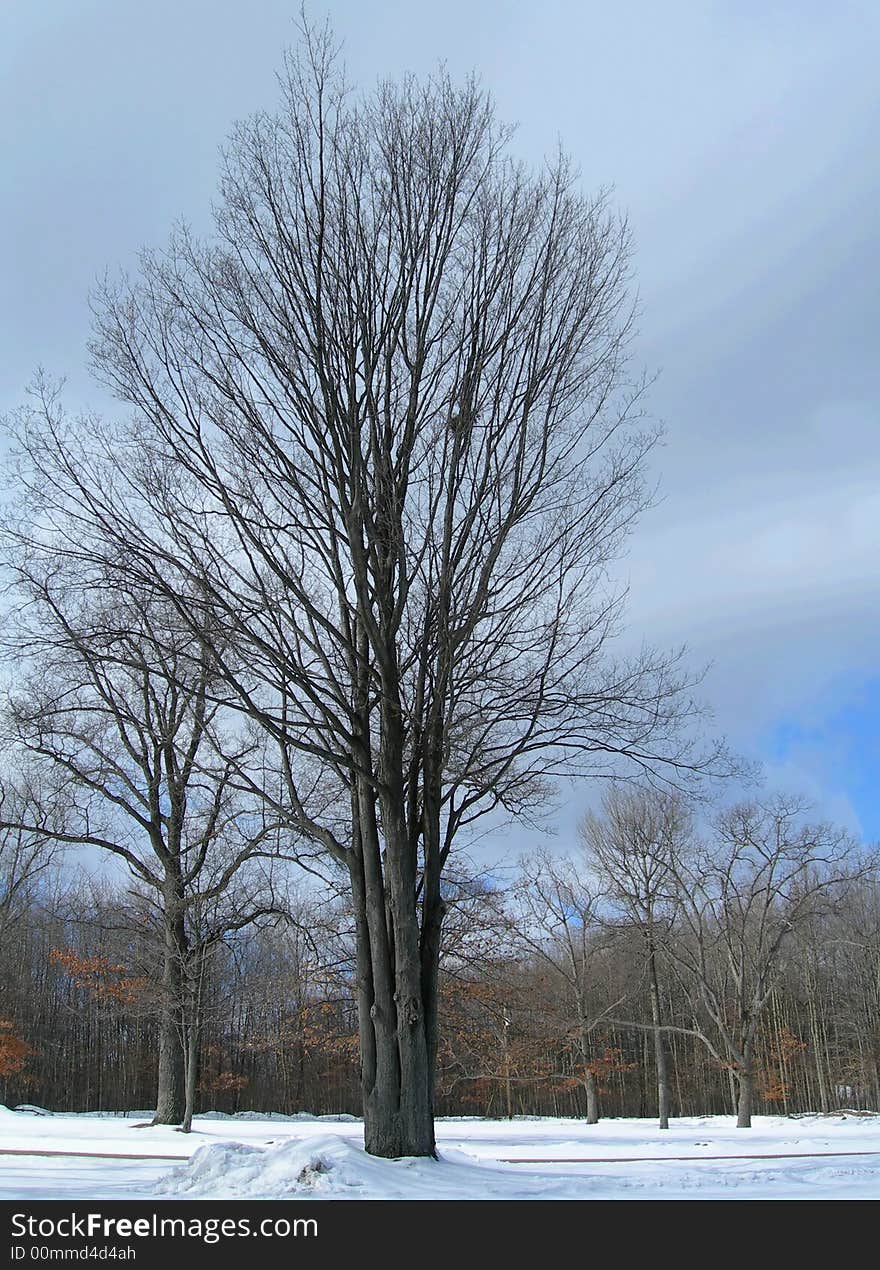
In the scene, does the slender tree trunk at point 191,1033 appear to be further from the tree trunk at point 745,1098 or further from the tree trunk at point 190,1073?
the tree trunk at point 745,1098

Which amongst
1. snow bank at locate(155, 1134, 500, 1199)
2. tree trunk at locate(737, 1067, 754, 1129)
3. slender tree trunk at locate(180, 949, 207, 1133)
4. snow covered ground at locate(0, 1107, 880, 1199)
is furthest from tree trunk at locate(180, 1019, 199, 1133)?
tree trunk at locate(737, 1067, 754, 1129)

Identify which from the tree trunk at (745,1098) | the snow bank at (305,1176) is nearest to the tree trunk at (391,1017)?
the snow bank at (305,1176)

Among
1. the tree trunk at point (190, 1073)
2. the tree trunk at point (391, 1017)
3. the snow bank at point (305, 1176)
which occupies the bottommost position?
the tree trunk at point (190, 1073)

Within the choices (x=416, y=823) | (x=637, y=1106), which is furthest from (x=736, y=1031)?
(x=416, y=823)

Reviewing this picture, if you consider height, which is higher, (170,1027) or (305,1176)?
(305,1176)

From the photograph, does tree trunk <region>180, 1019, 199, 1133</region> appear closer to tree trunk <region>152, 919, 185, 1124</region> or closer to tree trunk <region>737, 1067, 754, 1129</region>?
tree trunk <region>152, 919, 185, 1124</region>

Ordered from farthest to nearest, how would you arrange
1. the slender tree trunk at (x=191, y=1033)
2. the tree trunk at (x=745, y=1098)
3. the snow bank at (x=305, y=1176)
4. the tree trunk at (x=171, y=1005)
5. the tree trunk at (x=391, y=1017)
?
the tree trunk at (x=745, y=1098)
the tree trunk at (x=171, y=1005)
the slender tree trunk at (x=191, y=1033)
the tree trunk at (x=391, y=1017)
the snow bank at (x=305, y=1176)

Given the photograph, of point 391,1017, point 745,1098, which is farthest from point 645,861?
point 391,1017

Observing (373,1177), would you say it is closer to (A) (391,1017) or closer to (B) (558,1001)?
(A) (391,1017)

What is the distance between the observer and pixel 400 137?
9.95m

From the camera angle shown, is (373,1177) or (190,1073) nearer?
(373,1177)
